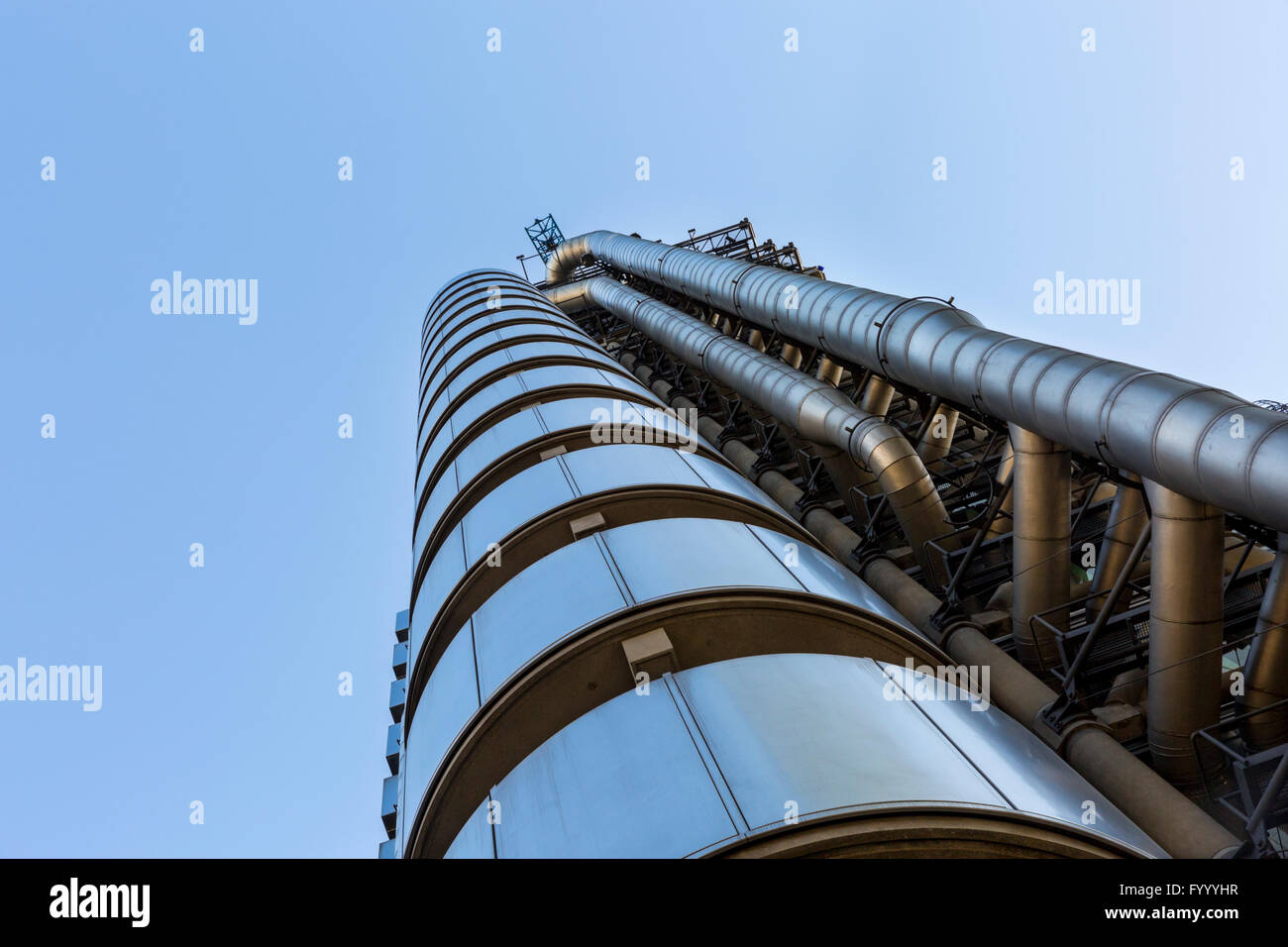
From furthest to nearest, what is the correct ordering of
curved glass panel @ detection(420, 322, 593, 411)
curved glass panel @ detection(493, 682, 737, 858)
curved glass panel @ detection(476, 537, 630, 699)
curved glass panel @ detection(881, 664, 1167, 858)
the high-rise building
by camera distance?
curved glass panel @ detection(420, 322, 593, 411) → curved glass panel @ detection(476, 537, 630, 699) → curved glass panel @ detection(881, 664, 1167, 858) → the high-rise building → curved glass panel @ detection(493, 682, 737, 858)

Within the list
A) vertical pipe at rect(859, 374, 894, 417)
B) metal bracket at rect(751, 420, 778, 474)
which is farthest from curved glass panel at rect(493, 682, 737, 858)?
metal bracket at rect(751, 420, 778, 474)

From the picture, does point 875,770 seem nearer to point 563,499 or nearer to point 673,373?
point 563,499

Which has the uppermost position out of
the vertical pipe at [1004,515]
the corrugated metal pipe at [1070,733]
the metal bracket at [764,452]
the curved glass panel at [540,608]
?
the metal bracket at [764,452]

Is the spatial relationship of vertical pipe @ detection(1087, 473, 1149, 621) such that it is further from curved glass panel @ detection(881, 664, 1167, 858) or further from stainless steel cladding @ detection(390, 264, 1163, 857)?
curved glass panel @ detection(881, 664, 1167, 858)

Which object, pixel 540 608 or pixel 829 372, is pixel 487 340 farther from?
A: pixel 540 608

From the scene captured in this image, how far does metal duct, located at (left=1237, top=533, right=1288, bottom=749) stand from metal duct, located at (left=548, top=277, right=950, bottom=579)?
5.69m

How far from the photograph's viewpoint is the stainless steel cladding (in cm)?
477

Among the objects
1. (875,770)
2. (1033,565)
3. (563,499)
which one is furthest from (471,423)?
(875,770)

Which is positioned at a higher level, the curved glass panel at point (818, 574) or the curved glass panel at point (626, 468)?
the curved glass panel at point (626, 468)

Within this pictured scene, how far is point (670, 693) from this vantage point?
596cm

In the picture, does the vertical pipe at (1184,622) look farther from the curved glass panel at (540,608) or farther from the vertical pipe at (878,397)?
the vertical pipe at (878,397)

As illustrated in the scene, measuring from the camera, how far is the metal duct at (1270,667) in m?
8.01

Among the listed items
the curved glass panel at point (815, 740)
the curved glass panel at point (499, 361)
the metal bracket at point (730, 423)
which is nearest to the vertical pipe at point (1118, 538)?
the curved glass panel at point (815, 740)

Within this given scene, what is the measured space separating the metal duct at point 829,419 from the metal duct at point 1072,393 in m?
1.01
